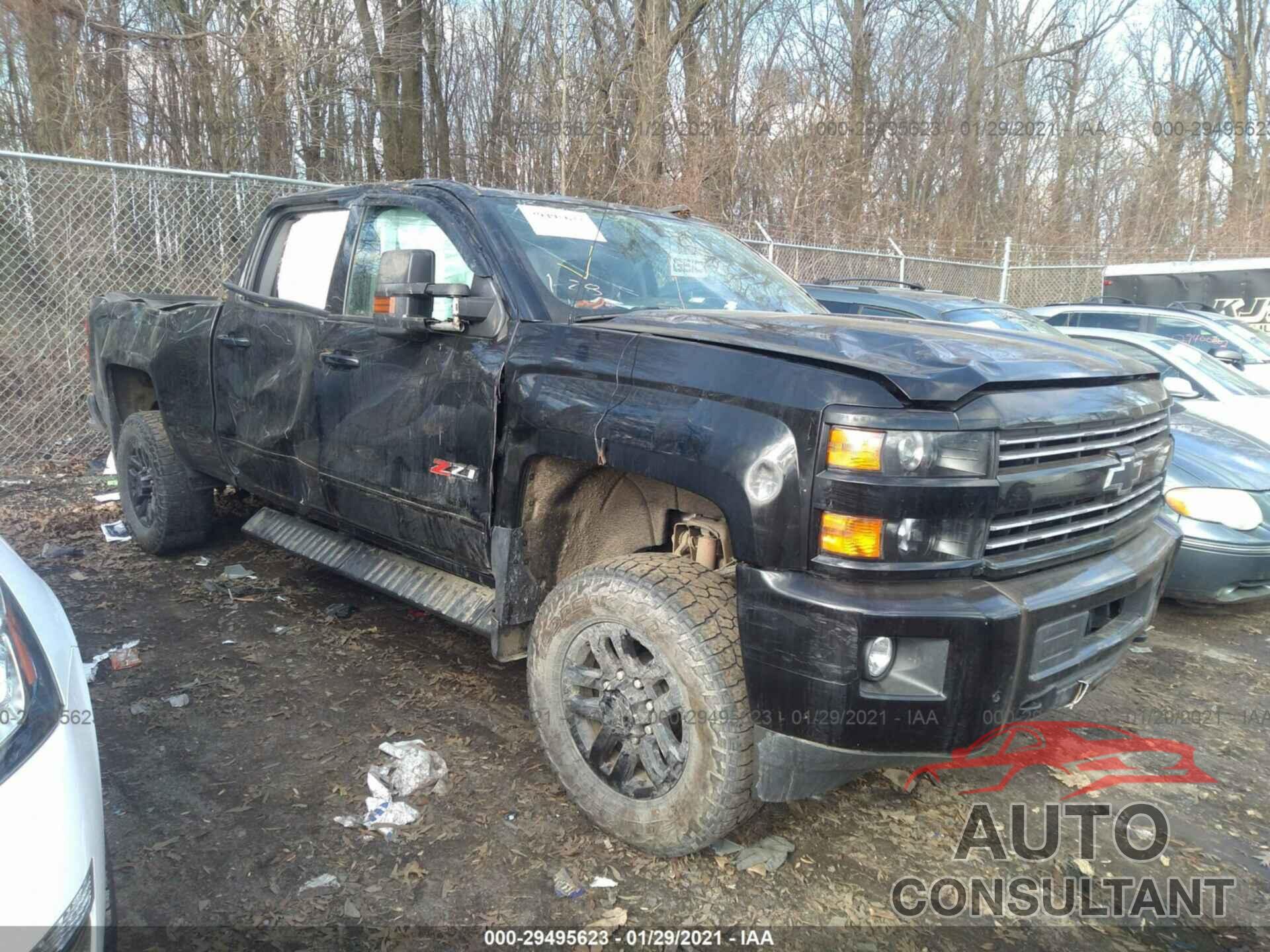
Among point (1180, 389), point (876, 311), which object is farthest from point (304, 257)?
point (1180, 389)

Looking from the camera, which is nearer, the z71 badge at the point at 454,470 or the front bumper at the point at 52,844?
the front bumper at the point at 52,844

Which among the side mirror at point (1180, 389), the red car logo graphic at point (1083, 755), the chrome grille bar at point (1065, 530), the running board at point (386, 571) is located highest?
the side mirror at point (1180, 389)

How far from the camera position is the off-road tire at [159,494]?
16.0ft

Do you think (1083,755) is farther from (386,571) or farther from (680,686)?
(386,571)

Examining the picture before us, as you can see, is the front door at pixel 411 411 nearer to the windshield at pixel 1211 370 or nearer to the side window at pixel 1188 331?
the windshield at pixel 1211 370

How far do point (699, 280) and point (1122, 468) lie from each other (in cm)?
167

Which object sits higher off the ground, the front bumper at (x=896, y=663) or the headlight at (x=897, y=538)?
the headlight at (x=897, y=538)

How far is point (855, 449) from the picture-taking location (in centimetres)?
214

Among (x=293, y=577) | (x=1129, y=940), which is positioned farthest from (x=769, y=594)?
(x=293, y=577)

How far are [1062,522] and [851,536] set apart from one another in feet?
2.41

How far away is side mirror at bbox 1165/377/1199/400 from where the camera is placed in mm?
5590

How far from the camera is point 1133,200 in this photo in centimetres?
2162

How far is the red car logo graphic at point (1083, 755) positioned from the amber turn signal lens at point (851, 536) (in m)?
1.39

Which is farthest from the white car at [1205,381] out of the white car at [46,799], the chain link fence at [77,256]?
the chain link fence at [77,256]
